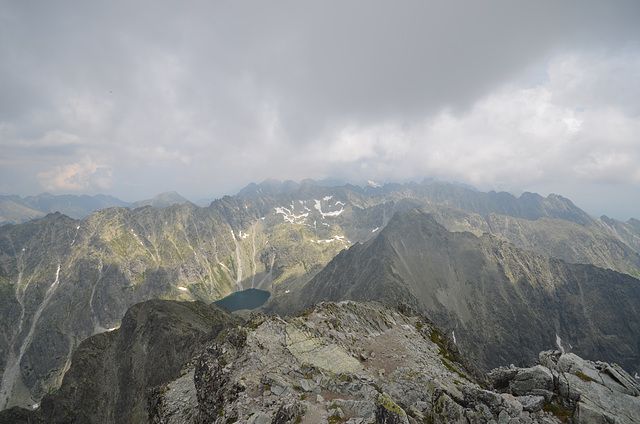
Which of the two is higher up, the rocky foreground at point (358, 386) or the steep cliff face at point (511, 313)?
the rocky foreground at point (358, 386)


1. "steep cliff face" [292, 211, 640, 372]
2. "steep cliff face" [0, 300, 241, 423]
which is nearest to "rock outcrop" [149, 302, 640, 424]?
"steep cliff face" [0, 300, 241, 423]

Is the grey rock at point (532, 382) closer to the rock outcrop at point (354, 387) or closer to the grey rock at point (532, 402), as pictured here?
the rock outcrop at point (354, 387)

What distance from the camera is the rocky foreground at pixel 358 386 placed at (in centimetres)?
1464

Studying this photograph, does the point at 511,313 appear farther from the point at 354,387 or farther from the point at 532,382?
the point at 354,387

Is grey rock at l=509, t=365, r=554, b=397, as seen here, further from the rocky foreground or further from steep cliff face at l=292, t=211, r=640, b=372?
steep cliff face at l=292, t=211, r=640, b=372

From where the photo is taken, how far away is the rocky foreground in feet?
48.0

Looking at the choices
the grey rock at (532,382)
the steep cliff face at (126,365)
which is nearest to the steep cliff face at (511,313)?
the steep cliff face at (126,365)

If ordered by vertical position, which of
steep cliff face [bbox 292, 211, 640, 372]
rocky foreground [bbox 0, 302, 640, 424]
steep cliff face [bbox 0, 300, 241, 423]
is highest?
rocky foreground [bbox 0, 302, 640, 424]

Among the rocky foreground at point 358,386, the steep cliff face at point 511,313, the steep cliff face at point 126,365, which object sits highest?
the rocky foreground at point 358,386

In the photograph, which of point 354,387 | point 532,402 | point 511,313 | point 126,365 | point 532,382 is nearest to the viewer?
point 532,402

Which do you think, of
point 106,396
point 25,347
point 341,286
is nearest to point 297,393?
point 106,396

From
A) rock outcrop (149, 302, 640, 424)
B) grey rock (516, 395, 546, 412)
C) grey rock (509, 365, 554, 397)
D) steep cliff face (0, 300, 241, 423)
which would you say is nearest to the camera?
rock outcrop (149, 302, 640, 424)

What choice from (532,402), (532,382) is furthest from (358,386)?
(532,382)

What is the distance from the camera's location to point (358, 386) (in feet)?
60.0
